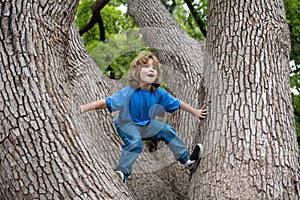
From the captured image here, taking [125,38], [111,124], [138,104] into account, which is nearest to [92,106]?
[138,104]

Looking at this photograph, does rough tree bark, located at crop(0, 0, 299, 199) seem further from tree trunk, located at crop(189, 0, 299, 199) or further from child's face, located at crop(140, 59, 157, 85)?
child's face, located at crop(140, 59, 157, 85)

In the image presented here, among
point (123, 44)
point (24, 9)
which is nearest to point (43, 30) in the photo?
point (24, 9)

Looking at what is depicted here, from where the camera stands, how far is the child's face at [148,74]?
151 inches

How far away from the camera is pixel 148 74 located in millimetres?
3834

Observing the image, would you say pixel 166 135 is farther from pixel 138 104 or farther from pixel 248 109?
pixel 248 109

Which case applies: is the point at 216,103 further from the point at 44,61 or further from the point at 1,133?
the point at 1,133

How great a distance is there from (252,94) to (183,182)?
160cm

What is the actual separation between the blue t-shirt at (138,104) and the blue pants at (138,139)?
6cm

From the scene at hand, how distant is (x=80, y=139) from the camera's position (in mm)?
3047

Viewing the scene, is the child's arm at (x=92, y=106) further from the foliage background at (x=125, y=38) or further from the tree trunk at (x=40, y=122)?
the foliage background at (x=125, y=38)

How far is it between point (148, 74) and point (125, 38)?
4076 millimetres

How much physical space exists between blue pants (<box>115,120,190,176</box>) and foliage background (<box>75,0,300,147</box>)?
94.5 inches

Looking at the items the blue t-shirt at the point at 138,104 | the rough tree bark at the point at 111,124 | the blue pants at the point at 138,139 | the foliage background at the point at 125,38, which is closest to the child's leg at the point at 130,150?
the blue pants at the point at 138,139

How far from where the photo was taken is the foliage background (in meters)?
6.65
